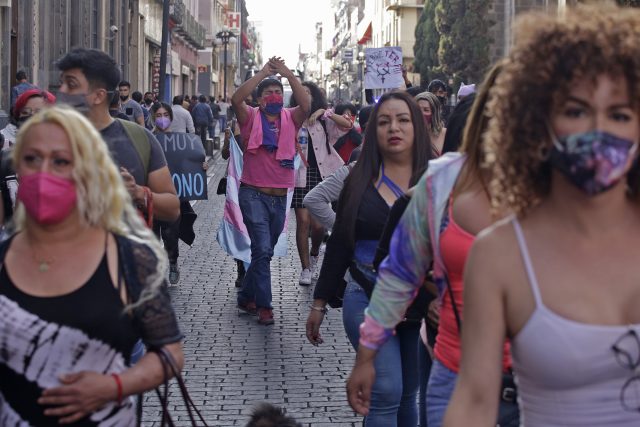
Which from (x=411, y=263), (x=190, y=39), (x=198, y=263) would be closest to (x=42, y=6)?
(x=198, y=263)

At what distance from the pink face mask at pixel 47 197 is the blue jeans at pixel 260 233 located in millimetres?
6198

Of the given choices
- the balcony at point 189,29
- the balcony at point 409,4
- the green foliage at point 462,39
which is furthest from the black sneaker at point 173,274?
the balcony at point 409,4

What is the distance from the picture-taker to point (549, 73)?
7.79 feet

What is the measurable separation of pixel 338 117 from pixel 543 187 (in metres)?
8.96

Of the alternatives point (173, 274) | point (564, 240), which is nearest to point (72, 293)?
point (564, 240)

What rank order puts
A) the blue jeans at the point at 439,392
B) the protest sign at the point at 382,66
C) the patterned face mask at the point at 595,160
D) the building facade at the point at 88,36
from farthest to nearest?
the building facade at the point at 88,36
the protest sign at the point at 382,66
the blue jeans at the point at 439,392
the patterned face mask at the point at 595,160

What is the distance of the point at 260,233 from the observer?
30.3 feet

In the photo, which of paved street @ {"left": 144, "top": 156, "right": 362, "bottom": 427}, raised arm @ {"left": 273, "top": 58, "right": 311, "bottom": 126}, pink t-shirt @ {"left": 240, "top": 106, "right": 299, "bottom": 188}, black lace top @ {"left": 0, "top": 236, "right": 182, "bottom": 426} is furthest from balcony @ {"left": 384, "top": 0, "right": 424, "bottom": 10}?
black lace top @ {"left": 0, "top": 236, "right": 182, "bottom": 426}

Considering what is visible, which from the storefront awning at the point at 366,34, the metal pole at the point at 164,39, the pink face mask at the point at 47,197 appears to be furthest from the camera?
the storefront awning at the point at 366,34

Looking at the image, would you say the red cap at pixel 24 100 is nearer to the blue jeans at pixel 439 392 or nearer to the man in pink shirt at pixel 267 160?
the man in pink shirt at pixel 267 160

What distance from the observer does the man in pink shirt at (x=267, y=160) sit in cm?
940

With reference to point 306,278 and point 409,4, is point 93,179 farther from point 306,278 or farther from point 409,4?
point 409,4

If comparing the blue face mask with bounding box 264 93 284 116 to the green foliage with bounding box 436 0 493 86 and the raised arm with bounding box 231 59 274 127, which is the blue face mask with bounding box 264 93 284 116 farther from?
the green foliage with bounding box 436 0 493 86

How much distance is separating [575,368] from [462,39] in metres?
50.1
